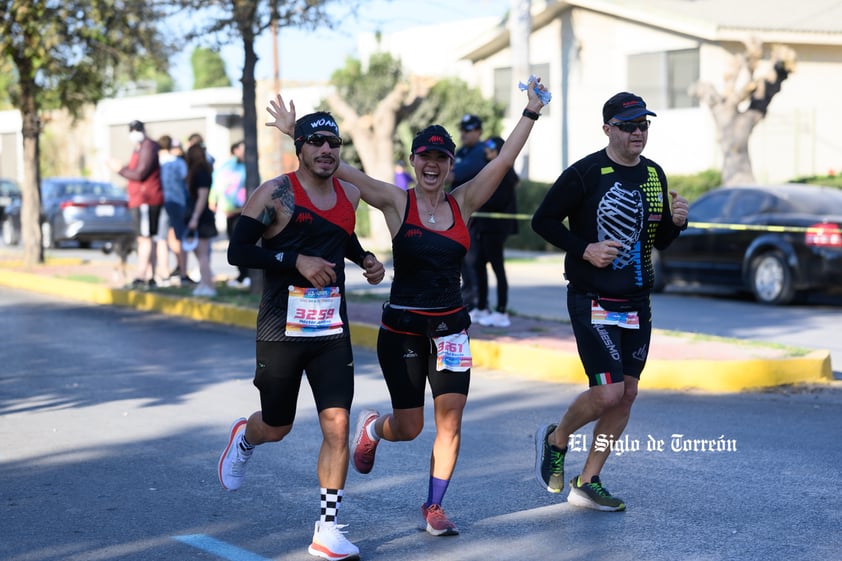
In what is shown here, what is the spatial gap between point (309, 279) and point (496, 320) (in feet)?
23.5

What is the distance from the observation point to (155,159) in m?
15.9

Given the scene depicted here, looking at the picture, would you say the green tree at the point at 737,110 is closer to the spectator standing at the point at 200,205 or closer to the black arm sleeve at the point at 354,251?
the spectator standing at the point at 200,205

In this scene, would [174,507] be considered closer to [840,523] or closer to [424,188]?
[424,188]

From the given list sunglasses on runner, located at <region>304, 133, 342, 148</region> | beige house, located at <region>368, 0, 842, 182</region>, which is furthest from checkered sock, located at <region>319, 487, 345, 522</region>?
beige house, located at <region>368, 0, 842, 182</region>

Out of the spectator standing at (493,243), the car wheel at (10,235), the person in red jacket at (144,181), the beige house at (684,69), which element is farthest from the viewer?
the beige house at (684,69)

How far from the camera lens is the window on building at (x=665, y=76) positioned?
30.6m

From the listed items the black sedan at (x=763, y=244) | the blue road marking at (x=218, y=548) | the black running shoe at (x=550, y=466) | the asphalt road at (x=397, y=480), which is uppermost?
the black sedan at (x=763, y=244)

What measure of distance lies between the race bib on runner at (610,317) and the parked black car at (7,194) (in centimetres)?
2714

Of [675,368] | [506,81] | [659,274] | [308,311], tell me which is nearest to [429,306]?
[308,311]

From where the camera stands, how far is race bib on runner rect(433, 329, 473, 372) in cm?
584

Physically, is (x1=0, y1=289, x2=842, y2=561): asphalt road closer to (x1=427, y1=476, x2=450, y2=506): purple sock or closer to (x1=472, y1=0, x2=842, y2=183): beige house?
(x1=427, y1=476, x2=450, y2=506): purple sock

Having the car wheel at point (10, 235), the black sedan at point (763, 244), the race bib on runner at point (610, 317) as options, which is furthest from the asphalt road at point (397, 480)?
the car wheel at point (10, 235)

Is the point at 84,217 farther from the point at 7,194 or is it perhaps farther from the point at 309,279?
the point at 309,279

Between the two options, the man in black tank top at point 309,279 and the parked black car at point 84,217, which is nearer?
the man in black tank top at point 309,279
